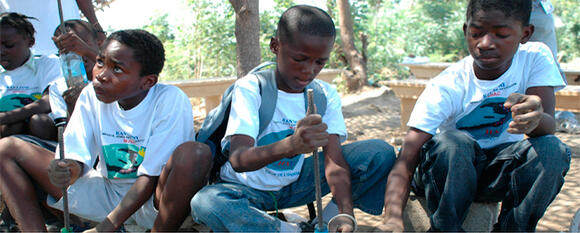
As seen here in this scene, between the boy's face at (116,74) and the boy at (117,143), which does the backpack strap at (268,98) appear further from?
the boy's face at (116,74)

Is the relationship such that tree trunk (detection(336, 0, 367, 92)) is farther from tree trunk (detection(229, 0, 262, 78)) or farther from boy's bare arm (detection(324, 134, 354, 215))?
boy's bare arm (detection(324, 134, 354, 215))

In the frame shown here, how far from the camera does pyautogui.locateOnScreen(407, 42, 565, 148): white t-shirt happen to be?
6.92 ft

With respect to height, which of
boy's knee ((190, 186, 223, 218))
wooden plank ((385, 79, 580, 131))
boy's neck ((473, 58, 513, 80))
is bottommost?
wooden plank ((385, 79, 580, 131))

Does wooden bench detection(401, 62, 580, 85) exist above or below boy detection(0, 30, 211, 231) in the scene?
below

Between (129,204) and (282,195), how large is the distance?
2.21 ft

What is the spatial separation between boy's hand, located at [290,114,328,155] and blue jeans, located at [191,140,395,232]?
0.45 metres

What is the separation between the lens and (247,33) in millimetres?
3965

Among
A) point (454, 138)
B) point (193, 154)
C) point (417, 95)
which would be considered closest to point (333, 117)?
point (454, 138)

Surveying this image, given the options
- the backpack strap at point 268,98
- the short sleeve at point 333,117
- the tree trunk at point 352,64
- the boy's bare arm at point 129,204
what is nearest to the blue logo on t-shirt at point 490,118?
the short sleeve at point 333,117

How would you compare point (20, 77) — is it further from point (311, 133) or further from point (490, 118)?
point (490, 118)

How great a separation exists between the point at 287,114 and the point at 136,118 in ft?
2.31

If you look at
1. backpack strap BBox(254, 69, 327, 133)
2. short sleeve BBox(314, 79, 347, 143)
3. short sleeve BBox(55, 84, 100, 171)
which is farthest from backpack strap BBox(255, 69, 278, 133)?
short sleeve BBox(55, 84, 100, 171)

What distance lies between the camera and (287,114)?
2.17 meters

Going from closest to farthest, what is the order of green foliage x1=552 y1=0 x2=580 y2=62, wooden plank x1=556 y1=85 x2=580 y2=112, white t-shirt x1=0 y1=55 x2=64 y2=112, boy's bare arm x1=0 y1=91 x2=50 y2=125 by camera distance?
boy's bare arm x1=0 y1=91 x2=50 y2=125
white t-shirt x1=0 y1=55 x2=64 y2=112
wooden plank x1=556 y1=85 x2=580 y2=112
green foliage x1=552 y1=0 x2=580 y2=62
